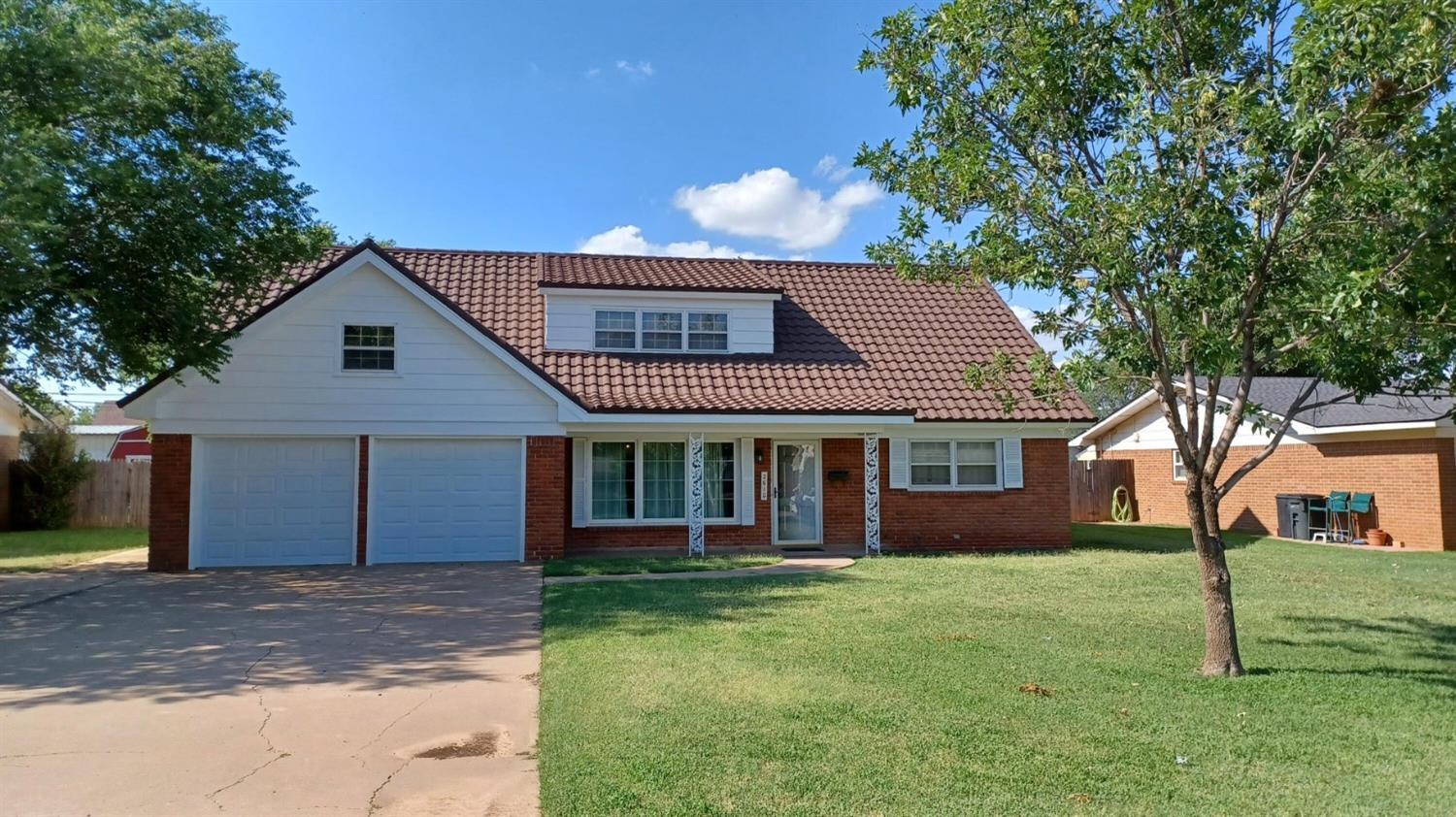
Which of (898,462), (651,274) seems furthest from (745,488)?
(651,274)

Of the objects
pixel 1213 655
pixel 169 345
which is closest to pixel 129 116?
pixel 169 345

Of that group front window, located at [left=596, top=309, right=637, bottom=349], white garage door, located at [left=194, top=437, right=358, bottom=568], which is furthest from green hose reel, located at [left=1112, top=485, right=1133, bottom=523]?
white garage door, located at [left=194, top=437, right=358, bottom=568]

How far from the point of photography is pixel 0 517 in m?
25.6

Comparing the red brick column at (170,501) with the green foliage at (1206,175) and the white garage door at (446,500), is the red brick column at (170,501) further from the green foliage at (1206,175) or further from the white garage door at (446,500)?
the green foliage at (1206,175)

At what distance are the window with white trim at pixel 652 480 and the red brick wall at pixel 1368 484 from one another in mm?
11448

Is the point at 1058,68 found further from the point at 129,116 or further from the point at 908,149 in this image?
the point at 129,116

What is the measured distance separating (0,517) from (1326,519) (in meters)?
33.9

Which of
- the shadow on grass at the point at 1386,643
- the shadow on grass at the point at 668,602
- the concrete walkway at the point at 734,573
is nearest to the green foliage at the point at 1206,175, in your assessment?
the shadow on grass at the point at 1386,643

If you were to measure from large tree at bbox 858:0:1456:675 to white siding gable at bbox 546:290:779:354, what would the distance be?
10.1 meters

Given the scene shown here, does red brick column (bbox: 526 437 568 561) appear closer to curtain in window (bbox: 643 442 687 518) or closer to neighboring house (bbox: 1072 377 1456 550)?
curtain in window (bbox: 643 442 687 518)

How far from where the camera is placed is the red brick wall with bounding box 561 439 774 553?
17062mm

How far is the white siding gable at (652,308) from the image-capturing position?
1841cm

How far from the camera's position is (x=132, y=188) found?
41.2 feet

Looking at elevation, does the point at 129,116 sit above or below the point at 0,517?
above
